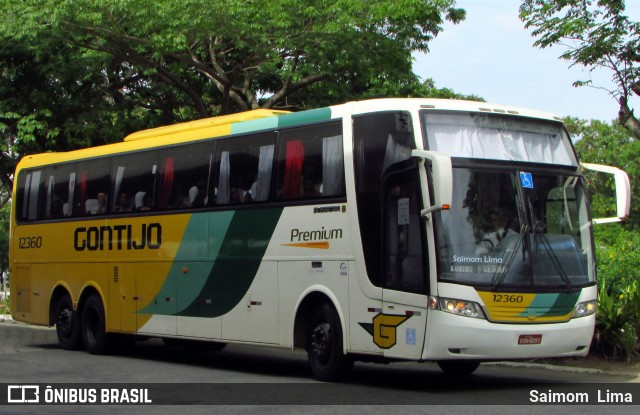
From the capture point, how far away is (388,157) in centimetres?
1279

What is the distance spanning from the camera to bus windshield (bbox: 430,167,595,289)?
12047mm

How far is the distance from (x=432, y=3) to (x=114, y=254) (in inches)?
399

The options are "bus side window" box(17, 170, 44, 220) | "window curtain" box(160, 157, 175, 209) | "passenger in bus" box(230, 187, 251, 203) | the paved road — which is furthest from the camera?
"bus side window" box(17, 170, 44, 220)

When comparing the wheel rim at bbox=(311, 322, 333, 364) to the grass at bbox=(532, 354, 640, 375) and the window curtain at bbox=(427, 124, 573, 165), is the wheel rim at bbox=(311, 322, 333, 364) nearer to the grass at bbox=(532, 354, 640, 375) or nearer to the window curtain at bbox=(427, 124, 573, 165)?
the window curtain at bbox=(427, 124, 573, 165)

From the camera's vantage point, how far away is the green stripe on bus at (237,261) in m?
14.8

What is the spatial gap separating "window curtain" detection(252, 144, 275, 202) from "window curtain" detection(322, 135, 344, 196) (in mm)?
1182

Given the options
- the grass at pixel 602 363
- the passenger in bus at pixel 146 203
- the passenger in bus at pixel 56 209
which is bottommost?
the grass at pixel 602 363

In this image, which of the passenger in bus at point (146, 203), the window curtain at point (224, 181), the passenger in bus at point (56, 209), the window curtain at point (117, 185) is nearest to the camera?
the window curtain at point (224, 181)

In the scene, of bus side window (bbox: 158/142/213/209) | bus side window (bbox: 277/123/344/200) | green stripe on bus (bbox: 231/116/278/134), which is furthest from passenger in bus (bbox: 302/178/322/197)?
bus side window (bbox: 158/142/213/209)

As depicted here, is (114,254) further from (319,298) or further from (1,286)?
(1,286)

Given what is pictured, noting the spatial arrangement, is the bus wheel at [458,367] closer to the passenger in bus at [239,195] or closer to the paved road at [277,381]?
the paved road at [277,381]

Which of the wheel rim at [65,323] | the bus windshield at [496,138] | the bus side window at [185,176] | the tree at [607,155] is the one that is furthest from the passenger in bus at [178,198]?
the tree at [607,155]

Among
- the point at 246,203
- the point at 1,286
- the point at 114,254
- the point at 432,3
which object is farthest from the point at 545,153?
the point at 1,286

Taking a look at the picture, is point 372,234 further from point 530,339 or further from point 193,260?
point 193,260
